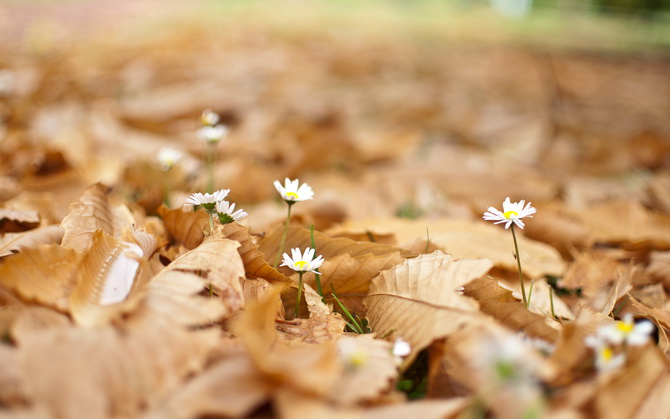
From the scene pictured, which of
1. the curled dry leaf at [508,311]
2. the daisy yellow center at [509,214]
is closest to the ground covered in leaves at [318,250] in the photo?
the curled dry leaf at [508,311]

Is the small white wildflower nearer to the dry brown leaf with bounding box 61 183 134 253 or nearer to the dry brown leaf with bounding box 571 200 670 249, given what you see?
the dry brown leaf with bounding box 61 183 134 253

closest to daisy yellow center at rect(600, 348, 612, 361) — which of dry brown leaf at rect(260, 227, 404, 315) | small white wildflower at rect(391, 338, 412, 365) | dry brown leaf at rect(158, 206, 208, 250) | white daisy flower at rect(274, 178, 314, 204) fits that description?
small white wildflower at rect(391, 338, 412, 365)

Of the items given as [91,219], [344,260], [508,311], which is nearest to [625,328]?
[508,311]

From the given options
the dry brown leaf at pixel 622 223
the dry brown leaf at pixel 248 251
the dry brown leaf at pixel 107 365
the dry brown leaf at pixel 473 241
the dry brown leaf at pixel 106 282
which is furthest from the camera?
the dry brown leaf at pixel 622 223

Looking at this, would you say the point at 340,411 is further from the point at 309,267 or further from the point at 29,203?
the point at 29,203

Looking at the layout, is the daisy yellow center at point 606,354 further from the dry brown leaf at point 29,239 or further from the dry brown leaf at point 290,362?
the dry brown leaf at point 29,239

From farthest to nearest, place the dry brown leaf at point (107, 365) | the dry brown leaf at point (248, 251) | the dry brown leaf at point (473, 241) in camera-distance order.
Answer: the dry brown leaf at point (473, 241), the dry brown leaf at point (248, 251), the dry brown leaf at point (107, 365)
